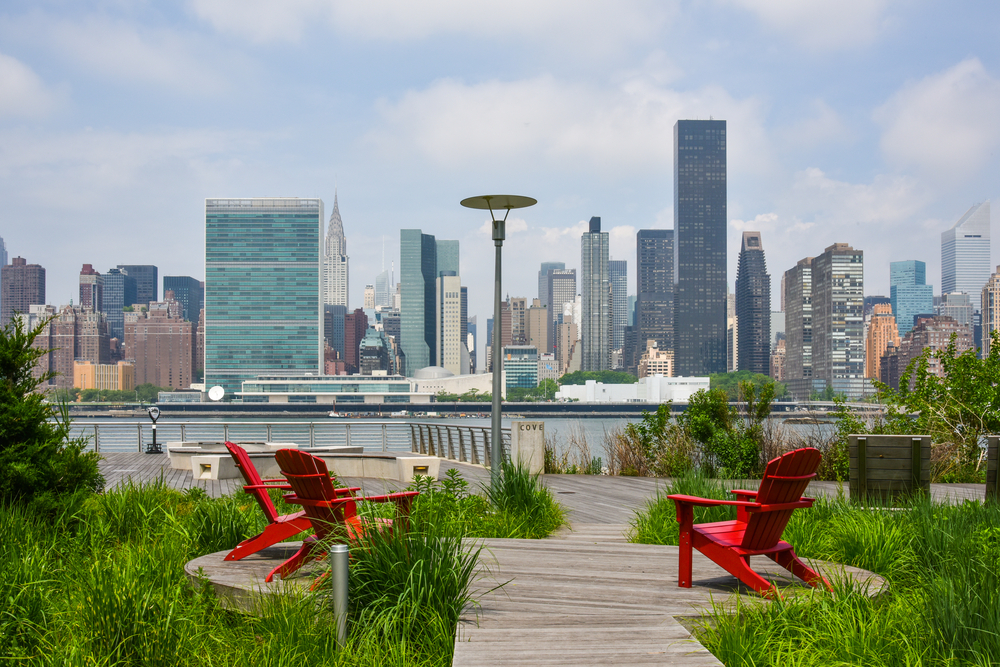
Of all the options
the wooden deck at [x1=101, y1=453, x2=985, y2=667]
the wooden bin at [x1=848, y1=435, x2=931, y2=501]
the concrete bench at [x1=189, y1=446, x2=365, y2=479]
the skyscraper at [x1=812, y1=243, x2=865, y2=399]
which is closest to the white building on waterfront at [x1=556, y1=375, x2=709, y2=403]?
the skyscraper at [x1=812, y1=243, x2=865, y2=399]

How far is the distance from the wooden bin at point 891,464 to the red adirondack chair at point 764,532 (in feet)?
13.8

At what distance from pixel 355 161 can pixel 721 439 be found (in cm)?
4606

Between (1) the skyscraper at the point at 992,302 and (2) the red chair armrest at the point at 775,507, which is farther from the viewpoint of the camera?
(1) the skyscraper at the point at 992,302

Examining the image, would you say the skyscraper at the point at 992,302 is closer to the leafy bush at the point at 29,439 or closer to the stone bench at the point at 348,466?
the stone bench at the point at 348,466

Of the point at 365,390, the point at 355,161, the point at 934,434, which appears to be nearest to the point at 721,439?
the point at 934,434

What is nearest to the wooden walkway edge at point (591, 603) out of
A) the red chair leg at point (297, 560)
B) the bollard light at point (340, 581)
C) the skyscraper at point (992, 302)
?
the bollard light at point (340, 581)

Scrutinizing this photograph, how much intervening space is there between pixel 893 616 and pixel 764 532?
2.43 feet

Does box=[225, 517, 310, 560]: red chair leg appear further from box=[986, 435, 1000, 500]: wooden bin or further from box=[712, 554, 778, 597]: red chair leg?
box=[986, 435, 1000, 500]: wooden bin

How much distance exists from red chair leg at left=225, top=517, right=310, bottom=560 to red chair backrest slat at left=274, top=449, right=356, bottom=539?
1.14 ft

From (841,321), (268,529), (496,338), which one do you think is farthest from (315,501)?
(841,321)

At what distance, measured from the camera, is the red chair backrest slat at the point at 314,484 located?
14.2ft

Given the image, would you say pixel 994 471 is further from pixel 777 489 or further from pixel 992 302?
pixel 992 302

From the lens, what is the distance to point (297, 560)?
14.6 feet

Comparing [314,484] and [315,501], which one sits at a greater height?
[314,484]
